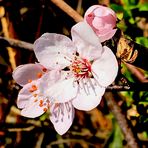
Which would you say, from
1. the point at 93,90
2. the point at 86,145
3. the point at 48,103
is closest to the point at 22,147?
the point at 86,145

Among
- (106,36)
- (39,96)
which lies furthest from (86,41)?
(39,96)

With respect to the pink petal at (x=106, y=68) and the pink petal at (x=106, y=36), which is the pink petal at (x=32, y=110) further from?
the pink petal at (x=106, y=36)

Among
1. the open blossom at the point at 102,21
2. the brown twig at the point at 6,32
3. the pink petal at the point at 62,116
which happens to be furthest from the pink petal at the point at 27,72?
the brown twig at the point at 6,32

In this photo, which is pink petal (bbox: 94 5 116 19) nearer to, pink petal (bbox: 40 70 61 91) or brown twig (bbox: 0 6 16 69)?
pink petal (bbox: 40 70 61 91)

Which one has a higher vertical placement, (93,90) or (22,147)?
(93,90)

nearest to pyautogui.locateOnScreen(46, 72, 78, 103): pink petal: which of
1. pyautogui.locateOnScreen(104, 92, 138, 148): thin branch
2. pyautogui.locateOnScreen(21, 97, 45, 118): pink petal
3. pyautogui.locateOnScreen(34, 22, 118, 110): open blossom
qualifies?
pyautogui.locateOnScreen(34, 22, 118, 110): open blossom

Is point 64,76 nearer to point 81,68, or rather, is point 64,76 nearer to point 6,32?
point 81,68

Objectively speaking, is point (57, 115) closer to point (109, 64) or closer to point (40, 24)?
point (109, 64)

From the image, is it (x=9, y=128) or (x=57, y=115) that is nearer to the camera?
(x=57, y=115)
